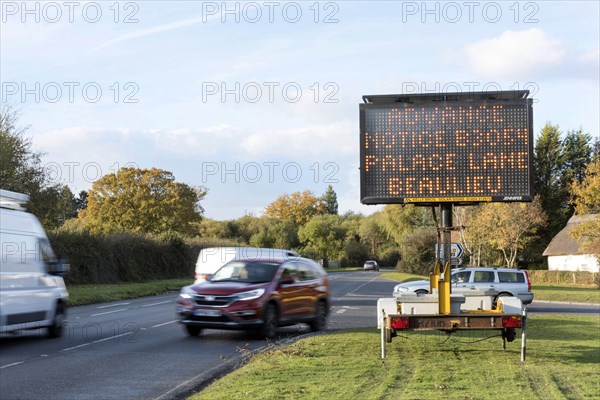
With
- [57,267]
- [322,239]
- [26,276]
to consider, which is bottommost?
[322,239]

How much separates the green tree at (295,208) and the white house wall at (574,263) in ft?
199

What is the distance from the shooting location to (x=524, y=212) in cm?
6675

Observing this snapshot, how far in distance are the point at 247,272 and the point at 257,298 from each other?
5.06 feet

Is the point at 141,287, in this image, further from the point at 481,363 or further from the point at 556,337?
the point at 481,363

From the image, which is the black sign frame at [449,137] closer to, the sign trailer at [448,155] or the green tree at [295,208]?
the sign trailer at [448,155]

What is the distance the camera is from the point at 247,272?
59.8 ft

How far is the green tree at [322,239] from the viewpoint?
373 feet

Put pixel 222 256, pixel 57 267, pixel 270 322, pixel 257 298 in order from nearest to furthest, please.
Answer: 1. pixel 57 267
2. pixel 257 298
3. pixel 270 322
4. pixel 222 256

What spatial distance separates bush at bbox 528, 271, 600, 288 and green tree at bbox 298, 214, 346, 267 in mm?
47012

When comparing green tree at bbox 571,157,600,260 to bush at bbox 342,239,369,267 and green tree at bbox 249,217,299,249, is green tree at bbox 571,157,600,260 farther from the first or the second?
bush at bbox 342,239,369,267

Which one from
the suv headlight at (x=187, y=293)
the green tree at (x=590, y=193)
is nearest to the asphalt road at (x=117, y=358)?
the suv headlight at (x=187, y=293)

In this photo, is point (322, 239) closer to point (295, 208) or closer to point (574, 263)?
point (295, 208)

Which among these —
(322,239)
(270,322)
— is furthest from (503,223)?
(270,322)

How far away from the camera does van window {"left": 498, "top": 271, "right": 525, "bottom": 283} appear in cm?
A: 3084
